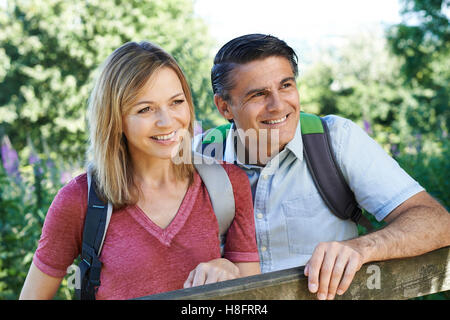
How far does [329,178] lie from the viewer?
2107mm

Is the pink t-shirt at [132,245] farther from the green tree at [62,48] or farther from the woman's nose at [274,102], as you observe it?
the green tree at [62,48]

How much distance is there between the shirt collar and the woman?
1.57 feet

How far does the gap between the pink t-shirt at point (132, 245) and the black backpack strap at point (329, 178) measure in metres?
0.57

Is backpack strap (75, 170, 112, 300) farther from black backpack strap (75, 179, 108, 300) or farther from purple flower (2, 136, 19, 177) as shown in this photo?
purple flower (2, 136, 19, 177)

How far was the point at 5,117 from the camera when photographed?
18953mm

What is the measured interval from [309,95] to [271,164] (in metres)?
27.5

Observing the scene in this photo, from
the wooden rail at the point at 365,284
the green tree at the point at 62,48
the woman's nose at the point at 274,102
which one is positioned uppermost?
the green tree at the point at 62,48

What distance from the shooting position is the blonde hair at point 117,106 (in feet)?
5.48

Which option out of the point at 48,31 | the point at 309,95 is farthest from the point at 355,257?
the point at 309,95

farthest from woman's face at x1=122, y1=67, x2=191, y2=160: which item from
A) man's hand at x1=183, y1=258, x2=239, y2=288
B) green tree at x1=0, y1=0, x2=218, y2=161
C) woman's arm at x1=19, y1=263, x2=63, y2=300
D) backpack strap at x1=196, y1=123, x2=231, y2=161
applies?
green tree at x1=0, y1=0, x2=218, y2=161

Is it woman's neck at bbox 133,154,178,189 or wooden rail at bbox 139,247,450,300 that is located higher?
woman's neck at bbox 133,154,178,189

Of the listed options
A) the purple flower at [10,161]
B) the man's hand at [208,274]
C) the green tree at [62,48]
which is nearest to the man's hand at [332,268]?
the man's hand at [208,274]

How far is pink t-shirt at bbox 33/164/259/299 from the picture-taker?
161cm

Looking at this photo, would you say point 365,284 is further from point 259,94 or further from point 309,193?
point 259,94
